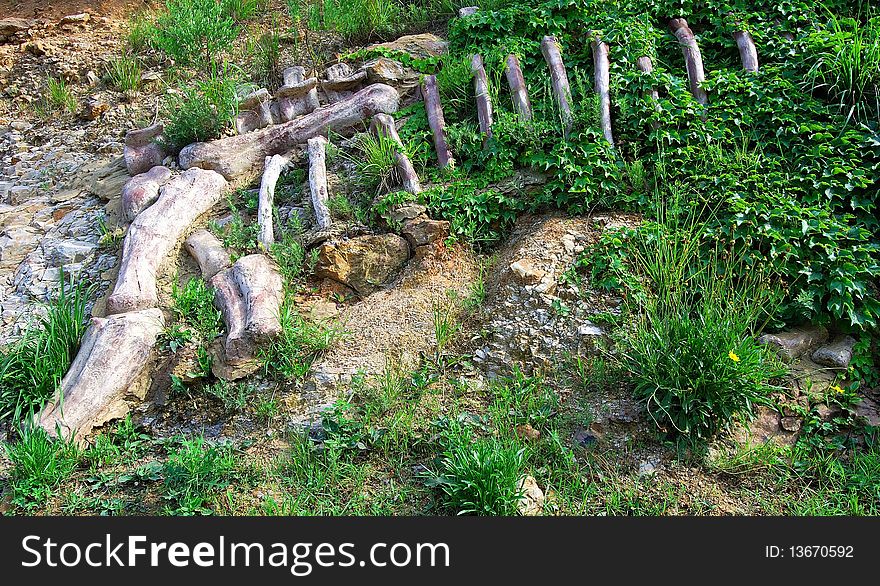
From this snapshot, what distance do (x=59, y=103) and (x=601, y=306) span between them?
5425mm

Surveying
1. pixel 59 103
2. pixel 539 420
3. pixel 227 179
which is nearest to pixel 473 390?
pixel 539 420

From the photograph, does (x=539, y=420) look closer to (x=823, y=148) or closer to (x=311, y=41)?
(x=823, y=148)

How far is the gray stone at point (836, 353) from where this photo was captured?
15.0ft

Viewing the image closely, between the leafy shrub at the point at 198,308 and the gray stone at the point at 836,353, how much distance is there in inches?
135

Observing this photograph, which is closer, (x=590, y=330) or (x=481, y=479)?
(x=481, y=479)

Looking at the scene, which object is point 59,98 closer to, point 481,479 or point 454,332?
point 454,332

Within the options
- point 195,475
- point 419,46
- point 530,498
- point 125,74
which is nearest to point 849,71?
point 419,46

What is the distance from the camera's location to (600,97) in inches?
222

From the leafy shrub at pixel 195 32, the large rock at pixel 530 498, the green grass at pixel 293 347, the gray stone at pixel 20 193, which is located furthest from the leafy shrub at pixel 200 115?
the large rock at pixel 530 498

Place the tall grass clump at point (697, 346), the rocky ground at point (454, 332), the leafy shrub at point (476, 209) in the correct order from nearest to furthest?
the tall grass clump at point (697, 346)
the rocky ground at point (454, 332)
the leafy shrub at point (476, 209)

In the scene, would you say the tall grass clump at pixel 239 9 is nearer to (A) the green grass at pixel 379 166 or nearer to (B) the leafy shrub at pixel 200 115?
(B) the leafy shrub at pixel 200 115

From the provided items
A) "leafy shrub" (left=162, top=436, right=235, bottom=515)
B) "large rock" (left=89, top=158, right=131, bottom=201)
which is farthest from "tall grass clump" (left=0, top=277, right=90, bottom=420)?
"large rock" (left=89, top=158, right=131, bottom=201)

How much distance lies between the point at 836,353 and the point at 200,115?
4.69 meters

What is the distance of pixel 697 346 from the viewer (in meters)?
4.12
